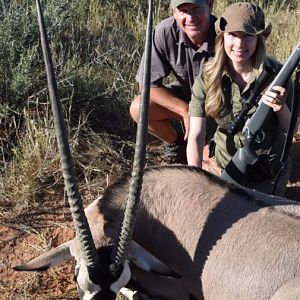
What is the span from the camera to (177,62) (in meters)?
5.59

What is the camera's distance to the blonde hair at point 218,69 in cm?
457

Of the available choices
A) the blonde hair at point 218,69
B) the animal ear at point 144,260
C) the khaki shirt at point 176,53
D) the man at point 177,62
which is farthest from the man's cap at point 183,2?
the animal ear at point 144,260

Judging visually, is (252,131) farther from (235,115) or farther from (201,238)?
(201,238)

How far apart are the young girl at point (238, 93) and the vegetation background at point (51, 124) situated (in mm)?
985

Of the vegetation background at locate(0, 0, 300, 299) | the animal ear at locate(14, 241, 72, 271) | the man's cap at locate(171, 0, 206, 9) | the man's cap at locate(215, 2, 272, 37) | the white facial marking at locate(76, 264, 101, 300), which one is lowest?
the vegetation background at locate(0, 0, 300, 299)

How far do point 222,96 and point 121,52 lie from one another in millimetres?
2916

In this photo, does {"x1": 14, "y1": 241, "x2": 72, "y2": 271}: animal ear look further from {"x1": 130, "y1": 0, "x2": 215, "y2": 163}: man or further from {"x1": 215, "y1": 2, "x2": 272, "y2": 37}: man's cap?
{"x1": 130, "y1": 0, "x2": 215, "y2": 163}: man

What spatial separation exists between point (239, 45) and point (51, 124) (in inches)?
79.2

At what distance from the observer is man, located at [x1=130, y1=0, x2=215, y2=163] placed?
528cm

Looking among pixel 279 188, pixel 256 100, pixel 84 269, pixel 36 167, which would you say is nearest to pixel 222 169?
pixel 279 188

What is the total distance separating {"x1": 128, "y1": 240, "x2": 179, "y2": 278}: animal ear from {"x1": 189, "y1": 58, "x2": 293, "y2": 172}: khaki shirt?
1617mm

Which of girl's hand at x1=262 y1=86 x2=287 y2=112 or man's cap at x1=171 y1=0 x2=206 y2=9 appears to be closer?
girl's hand at x1=262 y1=86 x2=287 y2=112

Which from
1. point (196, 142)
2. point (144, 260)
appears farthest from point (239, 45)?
point (144, 260)

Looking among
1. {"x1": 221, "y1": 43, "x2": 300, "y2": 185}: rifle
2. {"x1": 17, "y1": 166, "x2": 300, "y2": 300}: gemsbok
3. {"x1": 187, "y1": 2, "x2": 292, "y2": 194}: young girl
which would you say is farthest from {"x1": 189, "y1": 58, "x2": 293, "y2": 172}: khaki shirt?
{"x1": 17, "y1": 166, "x2": 300, "y2": 300}: gemsbok
